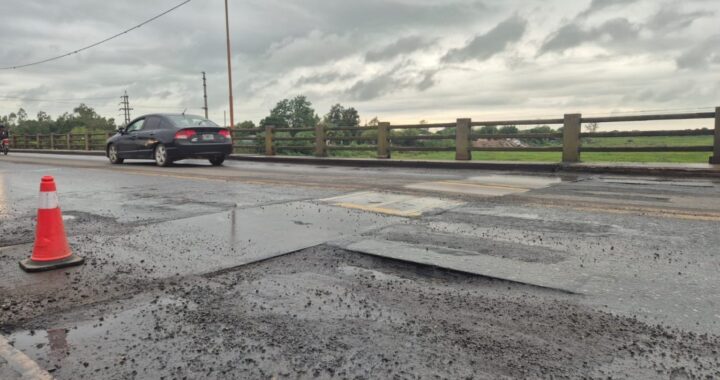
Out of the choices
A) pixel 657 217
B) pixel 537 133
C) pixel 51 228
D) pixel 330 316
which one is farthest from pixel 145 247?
pixel 537 133

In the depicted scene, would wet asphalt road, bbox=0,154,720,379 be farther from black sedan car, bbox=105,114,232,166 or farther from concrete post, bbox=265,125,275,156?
concrete post, bbox=265,125,275,156

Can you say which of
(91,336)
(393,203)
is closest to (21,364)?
(91,336)

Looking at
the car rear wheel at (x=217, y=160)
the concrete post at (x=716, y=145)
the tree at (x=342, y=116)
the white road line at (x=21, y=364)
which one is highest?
the tree at (x=342, y=116)

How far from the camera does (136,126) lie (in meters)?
15.5

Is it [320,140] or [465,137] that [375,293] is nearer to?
[465,137]

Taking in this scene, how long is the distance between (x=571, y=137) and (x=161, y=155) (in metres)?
11.2

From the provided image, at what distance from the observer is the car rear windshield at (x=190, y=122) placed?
1422 cm

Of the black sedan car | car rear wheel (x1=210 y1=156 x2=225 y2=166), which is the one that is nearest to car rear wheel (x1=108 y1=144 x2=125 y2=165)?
the black sedan car

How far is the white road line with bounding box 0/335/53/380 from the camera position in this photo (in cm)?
212

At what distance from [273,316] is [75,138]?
35.1m

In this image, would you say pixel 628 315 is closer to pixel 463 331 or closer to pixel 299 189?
pixel 463 331

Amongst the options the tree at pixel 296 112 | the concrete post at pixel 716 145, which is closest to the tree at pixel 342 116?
the tree at pixel 296 112

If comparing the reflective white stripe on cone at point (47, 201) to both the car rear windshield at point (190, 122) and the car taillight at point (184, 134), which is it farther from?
the car rear windshield at point (190, 122)

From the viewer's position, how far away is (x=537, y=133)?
1244 centimetres
